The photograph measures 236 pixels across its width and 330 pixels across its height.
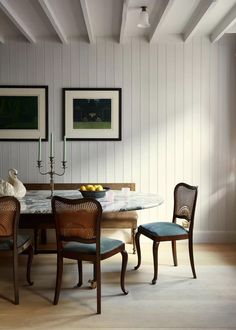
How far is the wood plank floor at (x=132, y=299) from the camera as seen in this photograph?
2697 millimetres

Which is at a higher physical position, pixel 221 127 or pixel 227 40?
pixel 227 40

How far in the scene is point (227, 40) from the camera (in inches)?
185

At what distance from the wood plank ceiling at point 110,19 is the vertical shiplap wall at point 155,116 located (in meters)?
0.15

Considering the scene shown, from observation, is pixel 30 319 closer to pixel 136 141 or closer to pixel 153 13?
pixel 136 141

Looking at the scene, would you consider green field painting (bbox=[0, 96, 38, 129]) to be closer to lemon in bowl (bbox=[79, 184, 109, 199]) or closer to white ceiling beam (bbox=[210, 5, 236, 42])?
lemon in bowl (bbox=[79, 184, 109, 199])

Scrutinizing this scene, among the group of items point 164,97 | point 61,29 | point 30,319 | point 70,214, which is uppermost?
point 61,29

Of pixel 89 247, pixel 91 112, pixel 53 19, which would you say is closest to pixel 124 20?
pixel 53 19

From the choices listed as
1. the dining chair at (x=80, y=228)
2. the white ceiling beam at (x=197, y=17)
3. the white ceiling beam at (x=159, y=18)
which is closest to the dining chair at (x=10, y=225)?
the dining chair at (x=80, y=228)

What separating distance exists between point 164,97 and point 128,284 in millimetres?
2346

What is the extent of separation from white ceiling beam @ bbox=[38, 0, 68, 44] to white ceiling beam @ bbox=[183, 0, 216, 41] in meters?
1.39

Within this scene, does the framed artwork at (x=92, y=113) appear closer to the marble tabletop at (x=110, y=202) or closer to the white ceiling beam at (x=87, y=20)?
the white ceiling beam at (x=87, y=20)

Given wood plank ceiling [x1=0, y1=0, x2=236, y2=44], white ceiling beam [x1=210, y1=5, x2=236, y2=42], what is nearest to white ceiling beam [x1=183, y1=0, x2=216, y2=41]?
wood plank ceiling [x1=0, y1=0, x2=236, y2=44]

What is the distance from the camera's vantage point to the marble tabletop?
121 inches

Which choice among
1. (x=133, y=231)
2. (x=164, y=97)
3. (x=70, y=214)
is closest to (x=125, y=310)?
(x=70, y=214)
